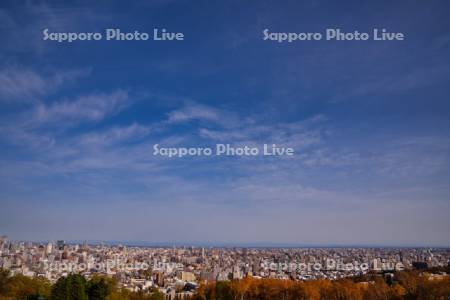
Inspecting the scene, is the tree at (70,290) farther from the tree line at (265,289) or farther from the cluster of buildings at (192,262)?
the cluster of buildings at (192,262)

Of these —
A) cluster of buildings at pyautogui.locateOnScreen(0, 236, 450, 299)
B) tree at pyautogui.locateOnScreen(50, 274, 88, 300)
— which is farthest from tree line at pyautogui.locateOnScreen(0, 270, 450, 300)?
cluster of buildings at pyautogui.locateOnScreen(0, 236, 450, 299)

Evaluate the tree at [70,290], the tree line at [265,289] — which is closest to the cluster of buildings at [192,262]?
the tree line at [265,289]

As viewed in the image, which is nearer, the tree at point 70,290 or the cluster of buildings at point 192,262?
the tree at point 70,290

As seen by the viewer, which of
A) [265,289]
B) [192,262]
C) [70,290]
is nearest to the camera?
[70,290]

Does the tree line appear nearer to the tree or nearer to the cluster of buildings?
the tree

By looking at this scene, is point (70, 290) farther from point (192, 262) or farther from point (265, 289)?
point (192, 262)

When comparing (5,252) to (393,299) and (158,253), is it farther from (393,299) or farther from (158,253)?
(393,299)

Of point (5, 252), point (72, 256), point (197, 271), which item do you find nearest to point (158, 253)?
point (197, 271)

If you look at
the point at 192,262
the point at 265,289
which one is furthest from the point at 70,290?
the point at 192,262
